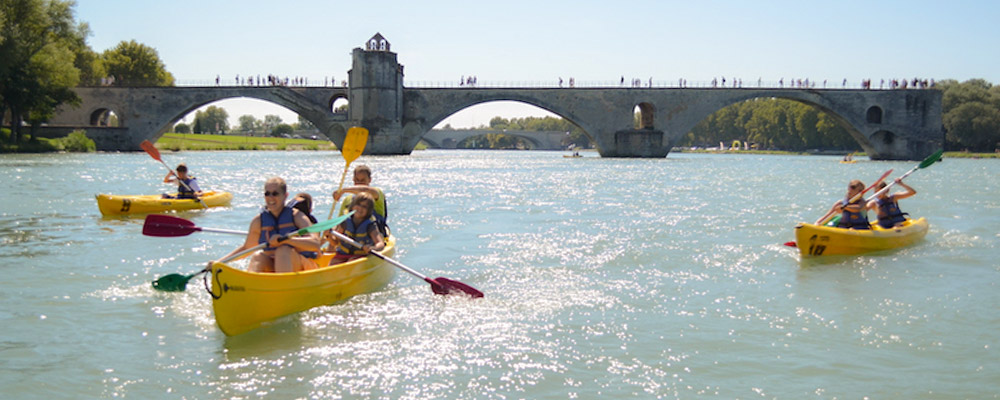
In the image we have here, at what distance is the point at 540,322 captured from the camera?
7254mm

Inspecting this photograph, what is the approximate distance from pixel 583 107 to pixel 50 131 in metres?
33.4

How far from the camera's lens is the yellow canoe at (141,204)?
48.9 feet

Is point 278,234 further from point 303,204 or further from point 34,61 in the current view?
point 34,61

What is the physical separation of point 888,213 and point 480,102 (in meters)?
45.0

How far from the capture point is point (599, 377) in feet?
18.9

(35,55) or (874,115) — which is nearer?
(35,55)

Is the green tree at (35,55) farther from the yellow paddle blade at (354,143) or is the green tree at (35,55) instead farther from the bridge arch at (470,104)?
the yellow paddle blade at (354,143)

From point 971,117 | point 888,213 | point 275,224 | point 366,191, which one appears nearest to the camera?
point 275,224

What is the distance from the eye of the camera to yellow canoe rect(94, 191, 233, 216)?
14898 mm

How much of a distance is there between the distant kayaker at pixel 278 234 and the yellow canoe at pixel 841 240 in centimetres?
653

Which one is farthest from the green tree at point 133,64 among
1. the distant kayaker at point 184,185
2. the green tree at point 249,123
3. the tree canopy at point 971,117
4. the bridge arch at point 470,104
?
the green tree at point 249,123

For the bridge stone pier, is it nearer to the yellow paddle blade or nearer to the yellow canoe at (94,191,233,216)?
the yellow canoe at (94,191,233,216)

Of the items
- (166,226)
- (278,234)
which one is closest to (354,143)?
(166,226)

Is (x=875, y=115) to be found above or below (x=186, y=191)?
above
